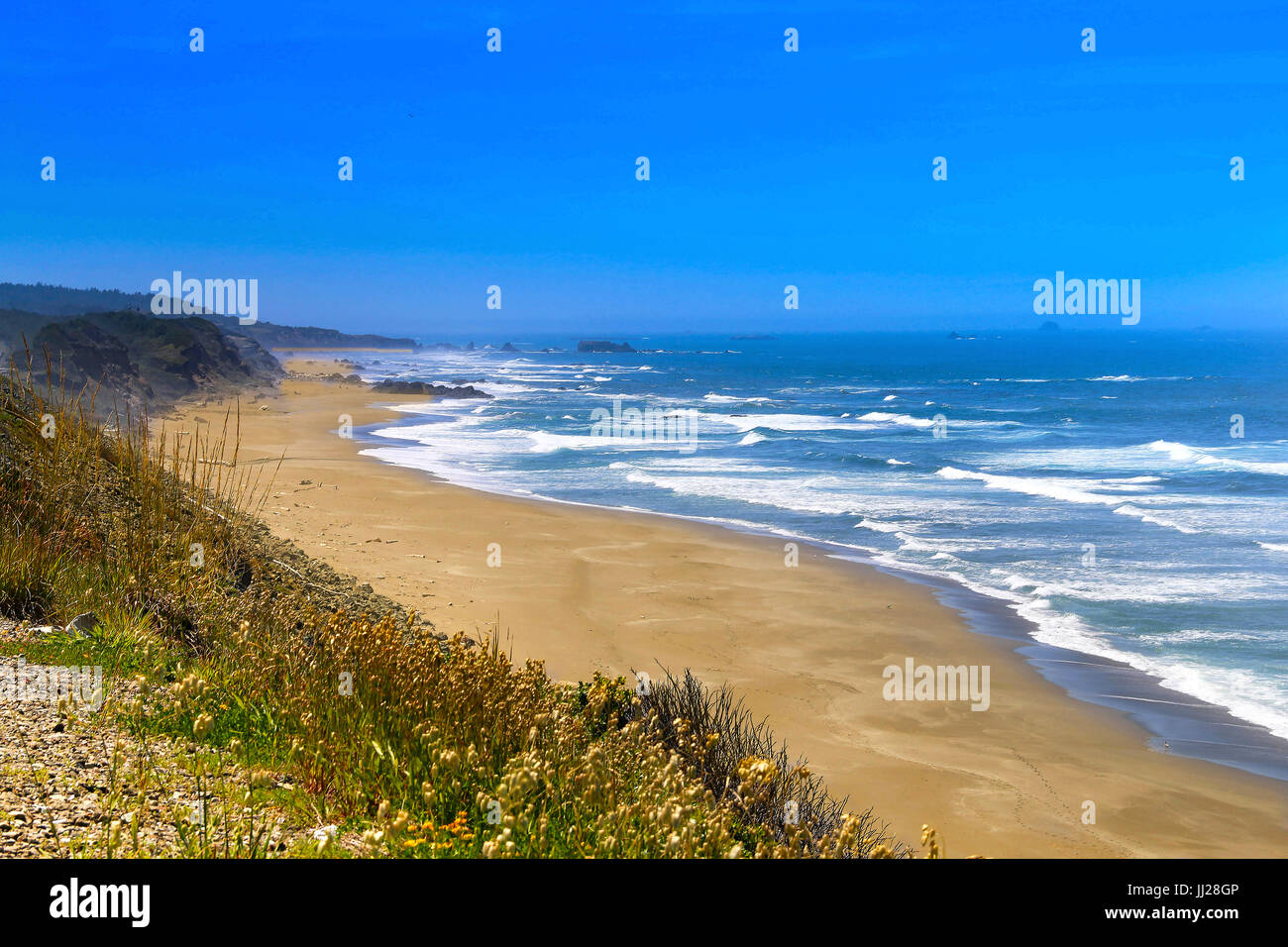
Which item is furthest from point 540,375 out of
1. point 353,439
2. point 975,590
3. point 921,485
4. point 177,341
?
point 975,590

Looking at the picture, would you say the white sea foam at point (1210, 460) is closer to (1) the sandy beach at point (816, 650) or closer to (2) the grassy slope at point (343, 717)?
(1) the sandy beach at point (816, 650)

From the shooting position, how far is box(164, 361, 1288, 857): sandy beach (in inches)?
314

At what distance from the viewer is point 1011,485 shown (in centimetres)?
2683

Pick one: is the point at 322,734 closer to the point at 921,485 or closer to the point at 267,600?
the point at 267,600

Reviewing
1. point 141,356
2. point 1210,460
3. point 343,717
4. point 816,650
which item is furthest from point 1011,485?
point 141,356

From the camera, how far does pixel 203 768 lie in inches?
146

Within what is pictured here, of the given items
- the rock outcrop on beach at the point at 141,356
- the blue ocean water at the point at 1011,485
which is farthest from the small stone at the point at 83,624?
the rock outcrop on beach at the point at 141,356

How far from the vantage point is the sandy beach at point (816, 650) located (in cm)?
798

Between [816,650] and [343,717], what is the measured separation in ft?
29.4

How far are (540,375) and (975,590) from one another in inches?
3442

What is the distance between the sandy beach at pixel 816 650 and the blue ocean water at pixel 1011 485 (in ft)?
5.97

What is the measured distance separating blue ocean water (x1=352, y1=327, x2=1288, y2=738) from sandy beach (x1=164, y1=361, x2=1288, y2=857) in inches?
71.7

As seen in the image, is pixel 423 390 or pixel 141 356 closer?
pixel 141 356

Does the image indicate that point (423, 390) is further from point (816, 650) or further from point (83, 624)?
point (83, 624)
